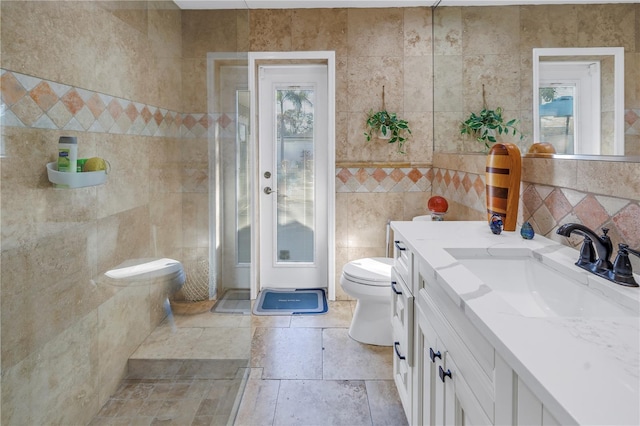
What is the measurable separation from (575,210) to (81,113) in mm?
Result: 1706

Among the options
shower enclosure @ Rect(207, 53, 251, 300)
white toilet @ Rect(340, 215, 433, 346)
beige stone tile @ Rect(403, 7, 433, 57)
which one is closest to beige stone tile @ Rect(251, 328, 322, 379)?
white toilet @ Rect(340, 215, 433, 346)

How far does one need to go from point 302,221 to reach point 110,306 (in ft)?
7.00

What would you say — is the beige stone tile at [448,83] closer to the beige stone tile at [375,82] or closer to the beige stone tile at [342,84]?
the beige stone tile at [375,82]

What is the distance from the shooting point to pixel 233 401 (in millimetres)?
1925

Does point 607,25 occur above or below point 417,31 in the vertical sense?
below

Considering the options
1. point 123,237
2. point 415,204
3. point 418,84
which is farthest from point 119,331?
point 418,84

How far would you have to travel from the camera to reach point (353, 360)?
236cm

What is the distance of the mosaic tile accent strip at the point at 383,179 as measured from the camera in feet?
10.6

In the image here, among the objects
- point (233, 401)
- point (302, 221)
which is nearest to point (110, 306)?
point (233, 401)

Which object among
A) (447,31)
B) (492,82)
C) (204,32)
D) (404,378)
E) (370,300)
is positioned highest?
(447,31)

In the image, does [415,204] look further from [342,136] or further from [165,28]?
[165,28]

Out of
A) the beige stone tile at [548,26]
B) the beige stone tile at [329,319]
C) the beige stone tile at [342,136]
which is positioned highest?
the beige stone tile at [548,26]

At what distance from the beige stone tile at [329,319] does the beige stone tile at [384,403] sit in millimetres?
752

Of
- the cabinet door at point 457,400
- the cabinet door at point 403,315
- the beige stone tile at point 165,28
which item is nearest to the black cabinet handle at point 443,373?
the cabinet door at point 457,400
